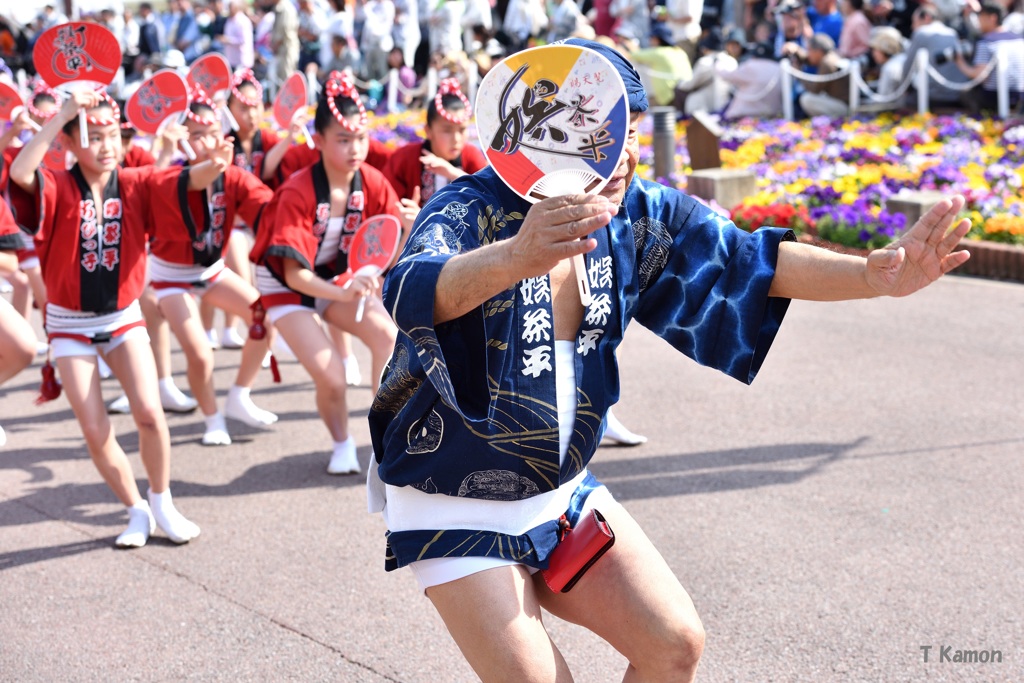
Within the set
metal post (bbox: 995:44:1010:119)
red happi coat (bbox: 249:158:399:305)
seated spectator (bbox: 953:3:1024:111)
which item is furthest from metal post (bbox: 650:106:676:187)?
red happi coat (bbox: 249:158:399:305)

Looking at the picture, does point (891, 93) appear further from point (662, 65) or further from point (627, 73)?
point (627, 73)

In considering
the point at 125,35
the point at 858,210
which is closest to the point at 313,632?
the point at 858,210

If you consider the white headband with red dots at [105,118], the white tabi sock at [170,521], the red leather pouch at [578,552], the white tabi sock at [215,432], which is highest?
the white headband with red dots at [105,118]

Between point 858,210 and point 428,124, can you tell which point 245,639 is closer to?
point 428,124

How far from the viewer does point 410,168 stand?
20.8ft

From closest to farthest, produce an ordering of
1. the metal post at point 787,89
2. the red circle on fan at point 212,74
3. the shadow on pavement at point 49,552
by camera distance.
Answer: the shadow on pavement at point 49,552 < the red circle on fan at point 212,74 < the metal post at point 787,89

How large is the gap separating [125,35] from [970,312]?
60.4 ft

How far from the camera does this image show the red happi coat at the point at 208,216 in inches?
220

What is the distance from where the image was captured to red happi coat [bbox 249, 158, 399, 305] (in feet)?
17.8

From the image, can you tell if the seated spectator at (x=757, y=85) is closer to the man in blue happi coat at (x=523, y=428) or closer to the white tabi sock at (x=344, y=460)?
the white tabi sock at (x=344, y=460)

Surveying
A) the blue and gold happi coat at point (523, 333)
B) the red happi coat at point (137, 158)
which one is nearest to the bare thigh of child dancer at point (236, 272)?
the red happi coat at point (137, 158)

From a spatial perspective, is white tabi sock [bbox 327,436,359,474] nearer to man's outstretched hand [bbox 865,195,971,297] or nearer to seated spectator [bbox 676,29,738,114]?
man's outstretched hand [bbox 865,195,971,297]

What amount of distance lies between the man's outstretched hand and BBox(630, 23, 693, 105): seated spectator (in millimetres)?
13282

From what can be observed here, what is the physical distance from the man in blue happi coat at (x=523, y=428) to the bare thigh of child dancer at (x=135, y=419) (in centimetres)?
243
